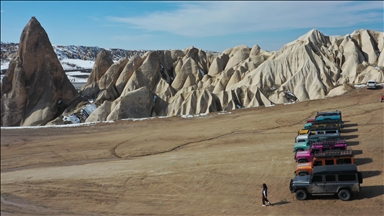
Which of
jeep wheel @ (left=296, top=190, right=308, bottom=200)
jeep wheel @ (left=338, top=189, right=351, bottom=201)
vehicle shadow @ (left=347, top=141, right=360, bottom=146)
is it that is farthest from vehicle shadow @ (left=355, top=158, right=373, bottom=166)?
jeep wheel @ (left=296, top=190, right=308, bottom=200)

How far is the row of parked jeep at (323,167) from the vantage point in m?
12.9

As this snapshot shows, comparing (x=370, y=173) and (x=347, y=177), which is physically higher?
(x=347, y=177)

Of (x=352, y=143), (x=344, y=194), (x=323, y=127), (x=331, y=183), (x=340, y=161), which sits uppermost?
(x=323, y=127)

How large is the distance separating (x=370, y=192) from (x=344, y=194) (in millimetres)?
1311

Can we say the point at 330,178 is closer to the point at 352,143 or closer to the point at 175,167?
the point at 175,167

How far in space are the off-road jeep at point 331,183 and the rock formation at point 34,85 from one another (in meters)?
28.7

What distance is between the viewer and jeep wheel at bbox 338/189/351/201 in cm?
1279

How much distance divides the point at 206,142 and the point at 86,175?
8198 millimetres

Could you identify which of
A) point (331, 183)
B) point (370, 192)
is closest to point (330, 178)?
point (331, 183)

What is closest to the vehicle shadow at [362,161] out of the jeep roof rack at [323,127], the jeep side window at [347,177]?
the jeep roof rack at [323,127]

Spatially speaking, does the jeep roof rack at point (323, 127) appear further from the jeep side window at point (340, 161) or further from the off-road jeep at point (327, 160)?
the jeep side window at point (340, 161)

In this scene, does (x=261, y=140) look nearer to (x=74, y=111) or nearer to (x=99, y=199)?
(x=99, y=199)

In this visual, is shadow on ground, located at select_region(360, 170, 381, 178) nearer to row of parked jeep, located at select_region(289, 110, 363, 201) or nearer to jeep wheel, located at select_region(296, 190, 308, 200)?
row of parked jeep, located at select_region(289, 110, 363, 201)

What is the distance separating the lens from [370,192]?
44.3ft
